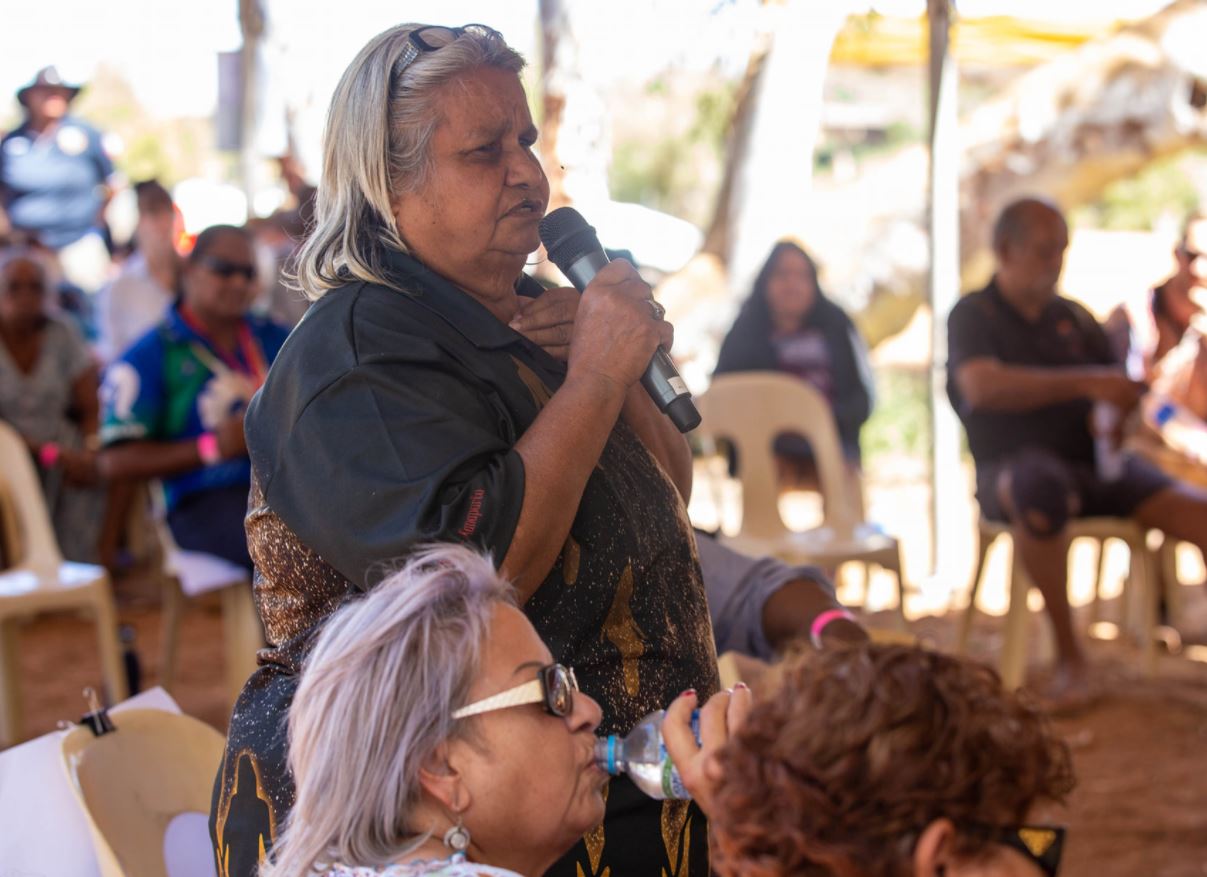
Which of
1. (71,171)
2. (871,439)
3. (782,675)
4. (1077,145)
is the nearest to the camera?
(782,675)

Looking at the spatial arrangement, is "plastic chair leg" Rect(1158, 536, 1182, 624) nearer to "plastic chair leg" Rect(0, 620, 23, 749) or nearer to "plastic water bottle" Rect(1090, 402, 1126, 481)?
"plastic water bottle" Rect(1090, 402, 1126, 481)

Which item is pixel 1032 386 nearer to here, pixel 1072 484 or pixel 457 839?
pixel 1072 484

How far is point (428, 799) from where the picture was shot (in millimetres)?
1495

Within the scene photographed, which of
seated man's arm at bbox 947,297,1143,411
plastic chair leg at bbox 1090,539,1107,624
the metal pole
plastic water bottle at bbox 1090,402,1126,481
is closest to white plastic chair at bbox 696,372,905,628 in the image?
seated man's arm at bbox 947,297,1143,411

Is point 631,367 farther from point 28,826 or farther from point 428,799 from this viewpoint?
point 28,826

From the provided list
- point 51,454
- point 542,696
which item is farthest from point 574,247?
point 51,454

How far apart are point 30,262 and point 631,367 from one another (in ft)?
21.1

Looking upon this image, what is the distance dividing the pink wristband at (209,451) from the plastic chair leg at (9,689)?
1.05 m

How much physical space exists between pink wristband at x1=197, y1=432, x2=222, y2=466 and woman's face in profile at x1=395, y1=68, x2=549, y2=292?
3086mm

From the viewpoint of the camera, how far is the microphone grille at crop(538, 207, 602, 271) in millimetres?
2131

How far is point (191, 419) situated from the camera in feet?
16.4

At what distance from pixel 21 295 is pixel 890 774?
7162 millimetres

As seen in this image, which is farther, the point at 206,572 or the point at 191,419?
the point at 191,419

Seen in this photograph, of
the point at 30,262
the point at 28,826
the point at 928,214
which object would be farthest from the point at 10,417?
the point at 28,826
